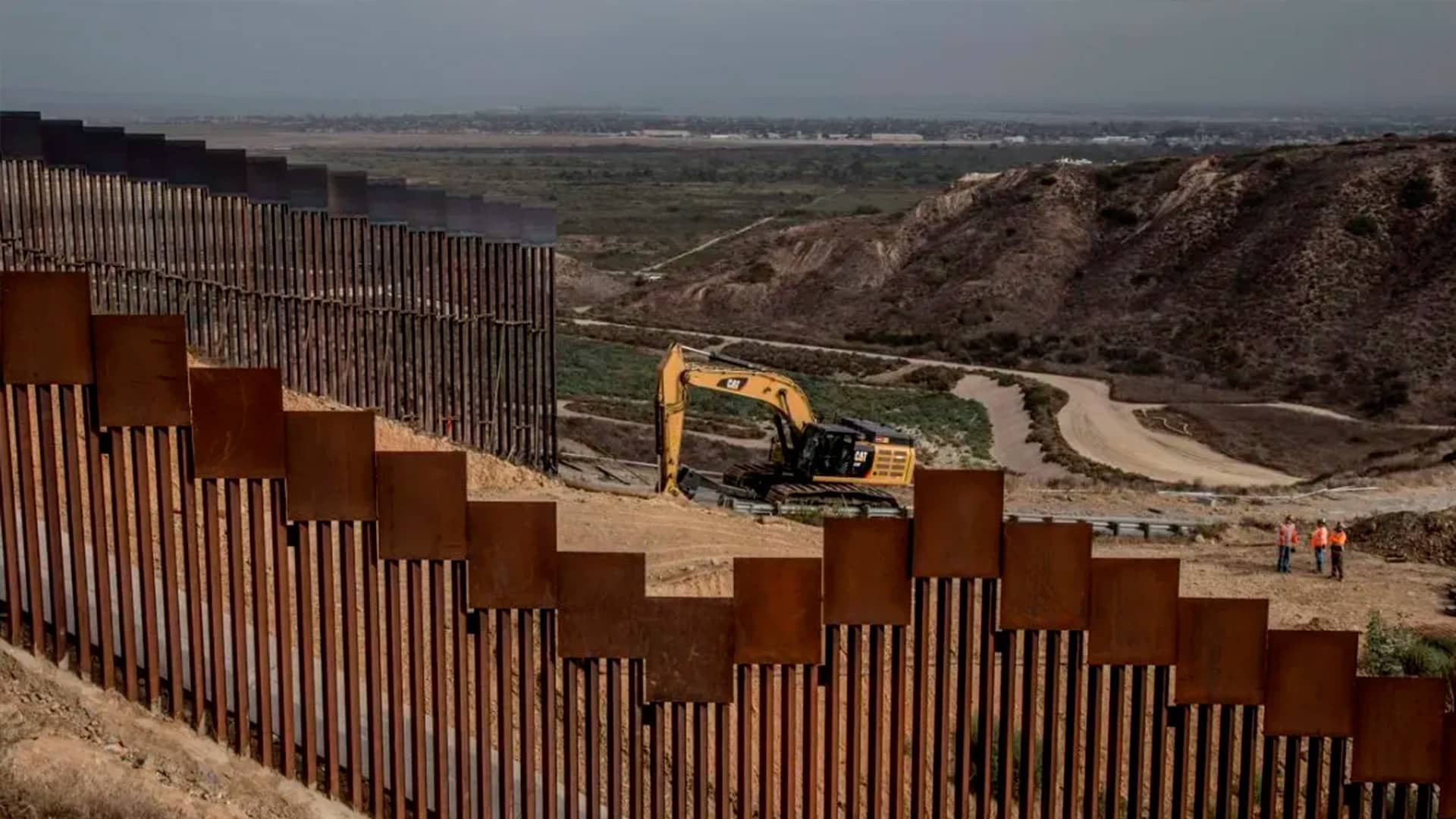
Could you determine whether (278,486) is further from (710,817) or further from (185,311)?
(185,311)

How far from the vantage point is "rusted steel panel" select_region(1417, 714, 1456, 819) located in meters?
9.24

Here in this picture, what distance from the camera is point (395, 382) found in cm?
2462

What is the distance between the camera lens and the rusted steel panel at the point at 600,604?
8750 mm

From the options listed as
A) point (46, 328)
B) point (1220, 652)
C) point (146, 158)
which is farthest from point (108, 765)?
point (146, 158)

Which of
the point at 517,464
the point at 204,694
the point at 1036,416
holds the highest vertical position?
the point at 204,694

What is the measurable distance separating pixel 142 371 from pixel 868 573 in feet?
12.8

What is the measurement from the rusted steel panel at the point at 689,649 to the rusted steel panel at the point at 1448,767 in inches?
154

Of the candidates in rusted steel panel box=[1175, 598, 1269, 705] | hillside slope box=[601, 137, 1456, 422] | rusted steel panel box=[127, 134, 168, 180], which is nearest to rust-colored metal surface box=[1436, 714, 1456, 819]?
rusted steel panel box=[1175, 598, 1269, 705]

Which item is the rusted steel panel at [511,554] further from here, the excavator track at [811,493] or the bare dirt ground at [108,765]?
the excavator track at [811,493]

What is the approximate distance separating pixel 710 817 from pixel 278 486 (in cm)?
310

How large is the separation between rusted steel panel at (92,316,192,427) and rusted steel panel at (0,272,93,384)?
0.08 meters

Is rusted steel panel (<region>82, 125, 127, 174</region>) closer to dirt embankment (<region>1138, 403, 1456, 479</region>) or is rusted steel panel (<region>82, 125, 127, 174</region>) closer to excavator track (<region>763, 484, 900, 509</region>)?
excavator track (<region>763, 484, 900, 509</region>)

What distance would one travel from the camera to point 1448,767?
9273mm

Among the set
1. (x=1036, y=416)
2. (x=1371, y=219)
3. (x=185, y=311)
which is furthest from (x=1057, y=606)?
(x=1371, y=219)
